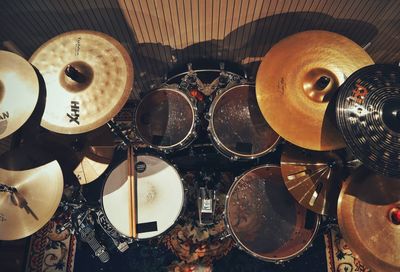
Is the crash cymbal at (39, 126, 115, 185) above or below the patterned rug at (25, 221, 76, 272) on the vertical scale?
above

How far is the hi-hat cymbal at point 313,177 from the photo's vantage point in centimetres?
256

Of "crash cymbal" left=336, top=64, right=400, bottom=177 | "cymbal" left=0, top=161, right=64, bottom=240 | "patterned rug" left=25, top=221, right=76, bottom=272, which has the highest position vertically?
"crash cymbal" left=336, top=64, right=400, bottom=177

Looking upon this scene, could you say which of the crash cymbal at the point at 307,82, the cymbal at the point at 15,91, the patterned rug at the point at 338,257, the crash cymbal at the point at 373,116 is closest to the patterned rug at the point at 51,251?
the cymbal at the point at 15,91

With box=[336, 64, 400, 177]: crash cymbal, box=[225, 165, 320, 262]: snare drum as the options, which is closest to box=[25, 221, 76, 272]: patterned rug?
box=[225, 165, 320, 262]: snare drum

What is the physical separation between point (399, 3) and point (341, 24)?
446 mm

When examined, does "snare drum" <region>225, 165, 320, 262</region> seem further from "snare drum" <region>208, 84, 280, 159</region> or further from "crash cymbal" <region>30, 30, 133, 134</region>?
"crash cymbal" <region>30, 30, 133, 134</region>

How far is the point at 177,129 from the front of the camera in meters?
2.77

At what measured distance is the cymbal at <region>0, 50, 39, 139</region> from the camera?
7.84ft

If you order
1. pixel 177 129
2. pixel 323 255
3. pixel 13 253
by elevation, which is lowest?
pixel 13 253

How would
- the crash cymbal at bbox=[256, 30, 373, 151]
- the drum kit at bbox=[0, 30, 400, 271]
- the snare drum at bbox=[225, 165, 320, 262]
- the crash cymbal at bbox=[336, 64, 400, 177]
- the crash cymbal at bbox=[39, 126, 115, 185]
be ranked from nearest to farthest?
the crash cymbal at bbox=[336, 64, 400, 177], the drum kit at bbox=[0, 30, 400, 271], the crash cymbal at bbox=[256, 30, 373, 151], the snare drum at bbox=[225, 165, 320, 262], the crash cymbal at bbox=[39, 126, 115, 185]

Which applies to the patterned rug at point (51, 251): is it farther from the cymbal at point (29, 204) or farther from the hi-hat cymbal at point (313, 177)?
the hi-hat cymbal at point (313, 177)

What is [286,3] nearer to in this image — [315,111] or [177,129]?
[315,111]

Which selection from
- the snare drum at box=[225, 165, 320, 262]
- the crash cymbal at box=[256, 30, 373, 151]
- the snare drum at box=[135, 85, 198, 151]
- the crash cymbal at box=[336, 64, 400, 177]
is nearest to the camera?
the crash cymbal at box=[336, 64, 400, 177]

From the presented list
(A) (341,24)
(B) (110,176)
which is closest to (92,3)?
(B) (110,176)
